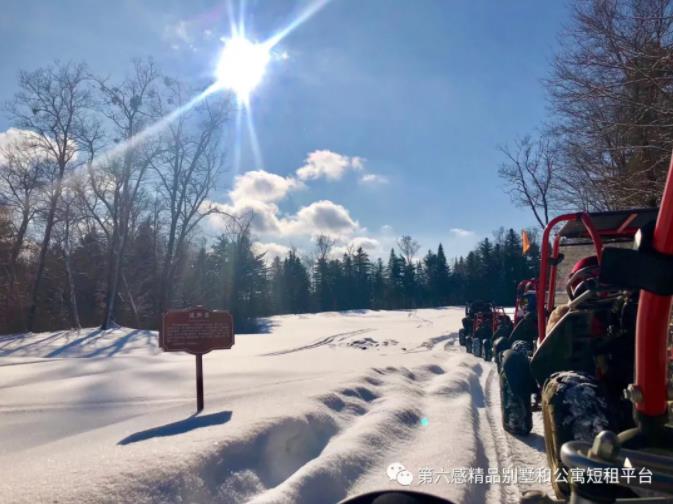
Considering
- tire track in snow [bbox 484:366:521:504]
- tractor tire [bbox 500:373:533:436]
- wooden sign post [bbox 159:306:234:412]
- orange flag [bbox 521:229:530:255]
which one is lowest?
tire track in snow [bbox 484:366:521:504]

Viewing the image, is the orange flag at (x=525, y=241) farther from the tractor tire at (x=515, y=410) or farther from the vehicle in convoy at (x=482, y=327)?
the vehicle in convoy at (x=482, y=327)

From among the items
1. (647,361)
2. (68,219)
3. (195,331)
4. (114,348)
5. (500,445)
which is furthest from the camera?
(68,219)

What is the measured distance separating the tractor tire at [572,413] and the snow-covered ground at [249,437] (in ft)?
3.77

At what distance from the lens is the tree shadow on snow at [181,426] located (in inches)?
147

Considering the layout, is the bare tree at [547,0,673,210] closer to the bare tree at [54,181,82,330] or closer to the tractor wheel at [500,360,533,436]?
the tractor wheel at [500,360,533,436]

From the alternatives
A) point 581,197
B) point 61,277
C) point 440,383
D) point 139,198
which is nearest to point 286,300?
point 61,277

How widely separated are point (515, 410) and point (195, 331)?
11.5 feet

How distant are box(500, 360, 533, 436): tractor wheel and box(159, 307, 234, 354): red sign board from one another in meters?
3.11

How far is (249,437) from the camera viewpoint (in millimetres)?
3500

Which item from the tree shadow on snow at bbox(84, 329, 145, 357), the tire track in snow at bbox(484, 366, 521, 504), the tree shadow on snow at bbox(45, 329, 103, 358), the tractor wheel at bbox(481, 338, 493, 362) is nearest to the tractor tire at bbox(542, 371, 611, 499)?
the tire track in snow at bbox(484, 366, 521, 504)

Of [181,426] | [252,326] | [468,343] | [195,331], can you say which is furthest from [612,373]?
[252,326]

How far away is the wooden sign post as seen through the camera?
540 centimetres

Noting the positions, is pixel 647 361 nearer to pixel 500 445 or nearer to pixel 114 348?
pixel 500 445

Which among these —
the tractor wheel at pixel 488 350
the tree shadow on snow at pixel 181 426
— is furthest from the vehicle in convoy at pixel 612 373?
the tractor wheel at pixel 488 350
